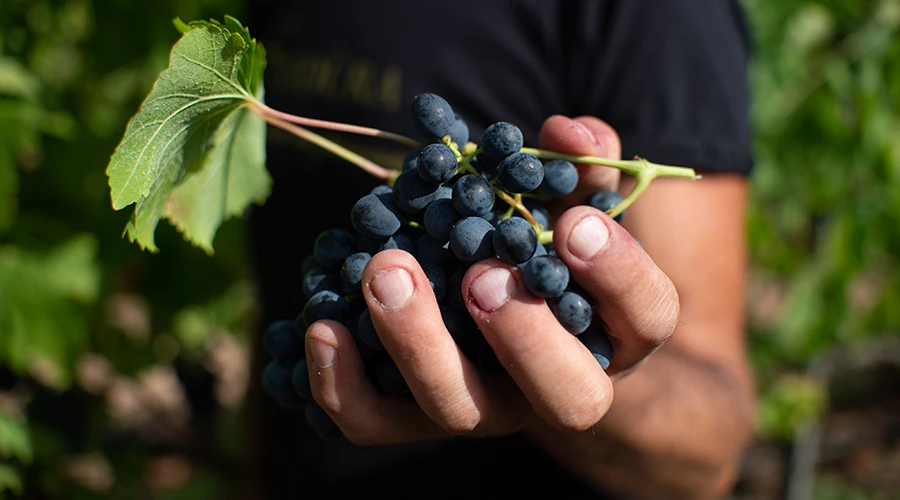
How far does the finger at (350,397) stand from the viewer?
0.81 metres

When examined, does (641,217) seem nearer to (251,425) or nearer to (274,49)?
(274,49)

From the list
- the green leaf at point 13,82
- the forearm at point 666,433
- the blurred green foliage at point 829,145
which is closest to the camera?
the forearm at point 666,433

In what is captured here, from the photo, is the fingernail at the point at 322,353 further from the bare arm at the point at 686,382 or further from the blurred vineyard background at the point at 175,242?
the blurred vineyard background at the point at 175,242

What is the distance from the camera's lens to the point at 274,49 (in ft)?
6.13

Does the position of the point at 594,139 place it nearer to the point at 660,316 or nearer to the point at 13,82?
the point at 660,316

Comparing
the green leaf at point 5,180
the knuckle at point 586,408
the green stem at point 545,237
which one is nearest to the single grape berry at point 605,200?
the green stem at point 545,237

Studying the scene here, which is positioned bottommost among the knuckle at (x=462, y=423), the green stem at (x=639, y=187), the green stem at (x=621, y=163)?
the knuckle at (x=462, y=423)

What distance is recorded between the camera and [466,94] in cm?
155

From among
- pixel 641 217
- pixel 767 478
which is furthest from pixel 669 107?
pixel 767 478

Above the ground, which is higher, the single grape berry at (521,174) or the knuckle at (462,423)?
the single grape berry at (521,174)

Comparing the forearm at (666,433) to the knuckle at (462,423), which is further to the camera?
the forearm at (666,433)

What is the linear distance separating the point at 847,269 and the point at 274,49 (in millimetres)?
1896

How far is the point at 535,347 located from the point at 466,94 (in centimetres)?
88

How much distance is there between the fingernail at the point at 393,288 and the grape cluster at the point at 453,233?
7cm
